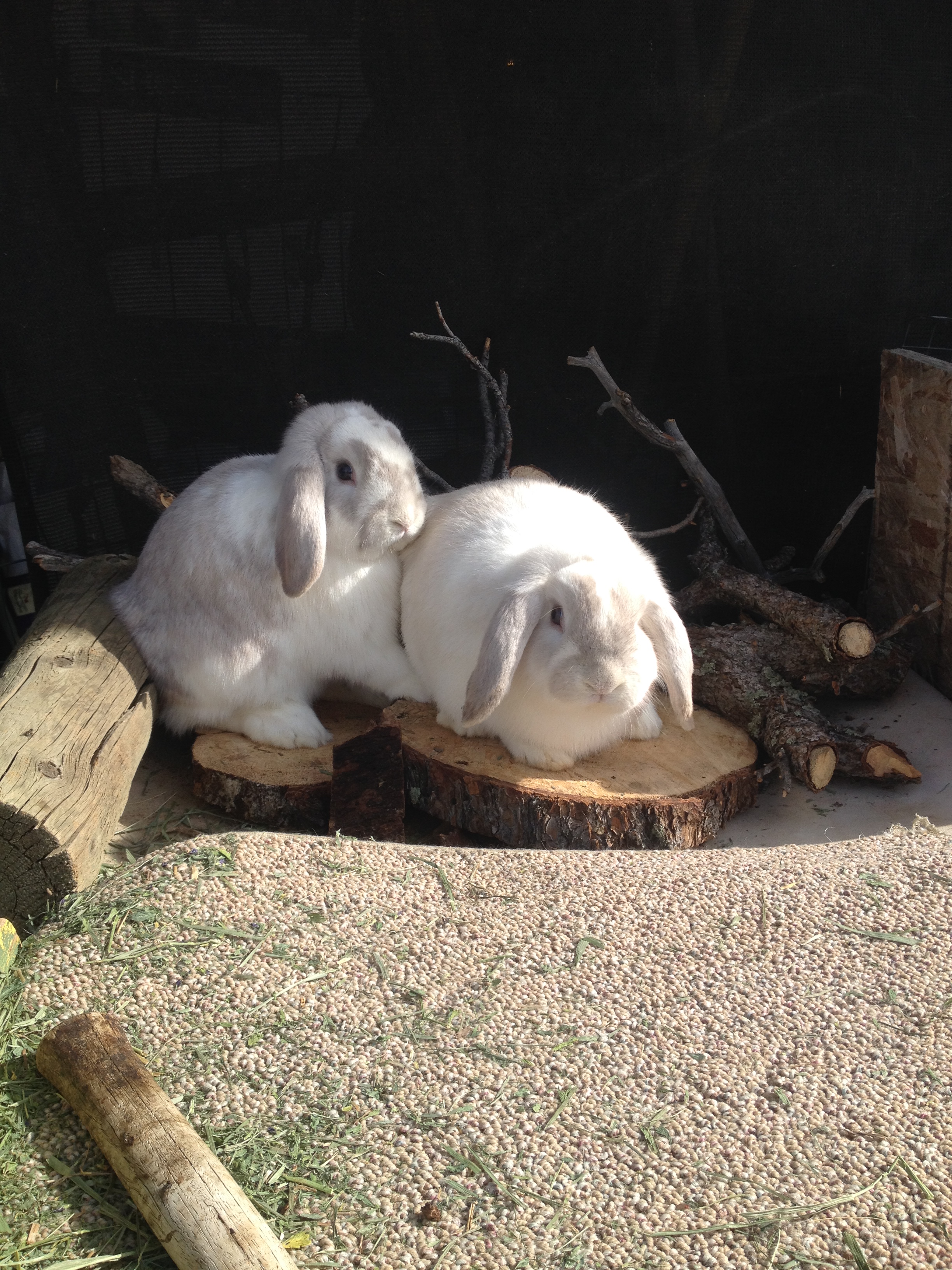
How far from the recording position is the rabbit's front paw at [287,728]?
11.2 ft

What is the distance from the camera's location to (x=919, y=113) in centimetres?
411

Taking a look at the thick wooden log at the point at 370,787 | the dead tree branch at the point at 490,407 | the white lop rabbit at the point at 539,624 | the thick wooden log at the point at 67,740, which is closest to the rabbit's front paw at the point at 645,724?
the white lop rabbit at the point at 539,624

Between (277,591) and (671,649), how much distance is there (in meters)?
1.19

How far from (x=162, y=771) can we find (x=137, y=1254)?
1.86m

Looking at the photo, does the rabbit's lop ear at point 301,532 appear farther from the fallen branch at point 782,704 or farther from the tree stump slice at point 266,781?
the fallen branch at point 782,704

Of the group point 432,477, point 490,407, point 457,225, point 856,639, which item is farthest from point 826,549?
point 457,225

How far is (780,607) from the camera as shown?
3.92 meters

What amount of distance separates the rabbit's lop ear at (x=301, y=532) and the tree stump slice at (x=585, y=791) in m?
0.57

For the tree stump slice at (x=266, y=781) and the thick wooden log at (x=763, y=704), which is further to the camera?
the thick wooden log at (x=763, y=704)

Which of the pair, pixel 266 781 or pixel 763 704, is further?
pixel 763 704

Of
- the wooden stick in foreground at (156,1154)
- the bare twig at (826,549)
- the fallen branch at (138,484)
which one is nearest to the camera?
the wooden stick in foreground at (156,1154)

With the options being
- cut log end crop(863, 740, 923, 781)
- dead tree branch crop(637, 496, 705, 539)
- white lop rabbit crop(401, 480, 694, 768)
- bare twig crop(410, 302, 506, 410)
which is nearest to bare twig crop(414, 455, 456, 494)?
bare twig crop(410, 302, 506, 410)

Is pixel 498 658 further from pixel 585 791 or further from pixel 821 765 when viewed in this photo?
pixel 821 765

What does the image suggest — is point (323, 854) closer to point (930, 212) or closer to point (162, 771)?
point (162, 771)
